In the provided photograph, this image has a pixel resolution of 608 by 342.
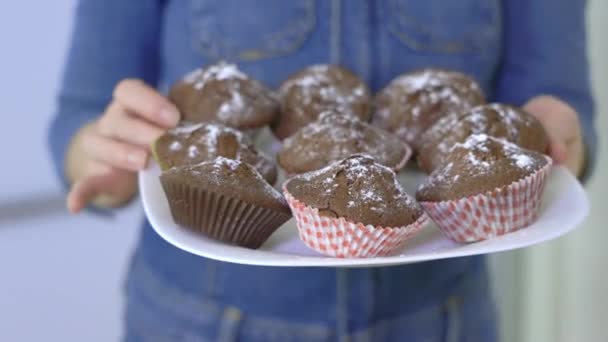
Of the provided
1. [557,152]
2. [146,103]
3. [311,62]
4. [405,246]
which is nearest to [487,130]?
[557,152]

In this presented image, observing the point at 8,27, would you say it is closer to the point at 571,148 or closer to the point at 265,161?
→ the point at 265,161

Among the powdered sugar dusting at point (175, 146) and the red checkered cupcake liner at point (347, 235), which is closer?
the red checkered cupcake liner at point (347, 235)

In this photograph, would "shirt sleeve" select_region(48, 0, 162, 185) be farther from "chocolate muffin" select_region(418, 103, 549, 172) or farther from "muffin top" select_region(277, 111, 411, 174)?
"chocolate muffin" select_region(418, 103, 549, 172)

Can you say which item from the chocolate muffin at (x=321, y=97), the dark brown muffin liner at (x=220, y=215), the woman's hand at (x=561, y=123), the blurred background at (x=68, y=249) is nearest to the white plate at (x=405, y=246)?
the dark brown muffin liner at (x=220, y=215)

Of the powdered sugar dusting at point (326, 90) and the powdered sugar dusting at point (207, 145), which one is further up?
the powdered sugar dusting at point (326, 90)

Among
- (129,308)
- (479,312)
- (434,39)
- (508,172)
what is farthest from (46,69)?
(508,172)

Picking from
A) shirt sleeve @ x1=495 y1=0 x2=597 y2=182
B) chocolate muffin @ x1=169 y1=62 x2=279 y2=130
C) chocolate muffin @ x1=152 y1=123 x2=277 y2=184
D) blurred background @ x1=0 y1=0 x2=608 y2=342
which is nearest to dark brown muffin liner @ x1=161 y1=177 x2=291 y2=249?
chocolate muffin @ x1=152 y1=123 x2=277 y2=184

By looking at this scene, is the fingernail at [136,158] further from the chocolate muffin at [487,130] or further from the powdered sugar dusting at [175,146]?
the chocolate muffin at [487,130]
